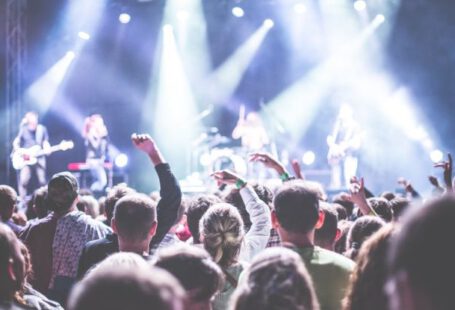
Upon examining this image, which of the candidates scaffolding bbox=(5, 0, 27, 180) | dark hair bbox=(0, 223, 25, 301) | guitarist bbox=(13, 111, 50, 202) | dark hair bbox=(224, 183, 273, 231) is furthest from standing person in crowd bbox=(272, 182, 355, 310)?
scaffolding bbox=(5, 0, 27, 180)

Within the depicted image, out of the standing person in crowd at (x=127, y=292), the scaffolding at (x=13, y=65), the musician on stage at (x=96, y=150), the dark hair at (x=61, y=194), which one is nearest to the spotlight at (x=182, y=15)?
the musician on stage at (x=96, y=150)

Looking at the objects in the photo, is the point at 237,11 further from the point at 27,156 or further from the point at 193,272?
the point at 193,272

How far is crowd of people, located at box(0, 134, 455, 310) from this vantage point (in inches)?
44.6

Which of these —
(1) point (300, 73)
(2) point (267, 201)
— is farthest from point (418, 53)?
(2) point (267, 201)

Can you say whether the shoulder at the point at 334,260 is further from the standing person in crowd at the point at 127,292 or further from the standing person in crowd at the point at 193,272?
the standing person in crowd at the point at 127,292

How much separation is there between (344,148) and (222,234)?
1101 centimetres

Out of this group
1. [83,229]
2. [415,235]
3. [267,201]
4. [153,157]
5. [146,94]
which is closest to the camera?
[415,235]

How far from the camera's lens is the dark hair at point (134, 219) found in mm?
2980

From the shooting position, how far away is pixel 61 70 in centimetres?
1496

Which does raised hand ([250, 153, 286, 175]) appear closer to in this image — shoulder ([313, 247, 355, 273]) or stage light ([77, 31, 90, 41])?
shoulder ([313, 247, 355, 273])

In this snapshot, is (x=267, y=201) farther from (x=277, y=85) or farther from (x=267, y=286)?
(x=277, y=85)

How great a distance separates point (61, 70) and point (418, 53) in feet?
28.1

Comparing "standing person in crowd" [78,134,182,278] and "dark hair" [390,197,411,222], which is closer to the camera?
"standing person in crowd" [78,134,182,278]

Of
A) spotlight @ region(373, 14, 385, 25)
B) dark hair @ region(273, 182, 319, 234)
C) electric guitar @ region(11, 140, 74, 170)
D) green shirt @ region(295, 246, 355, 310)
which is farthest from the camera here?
spotlight @ region(373, 14, 385, 25)
